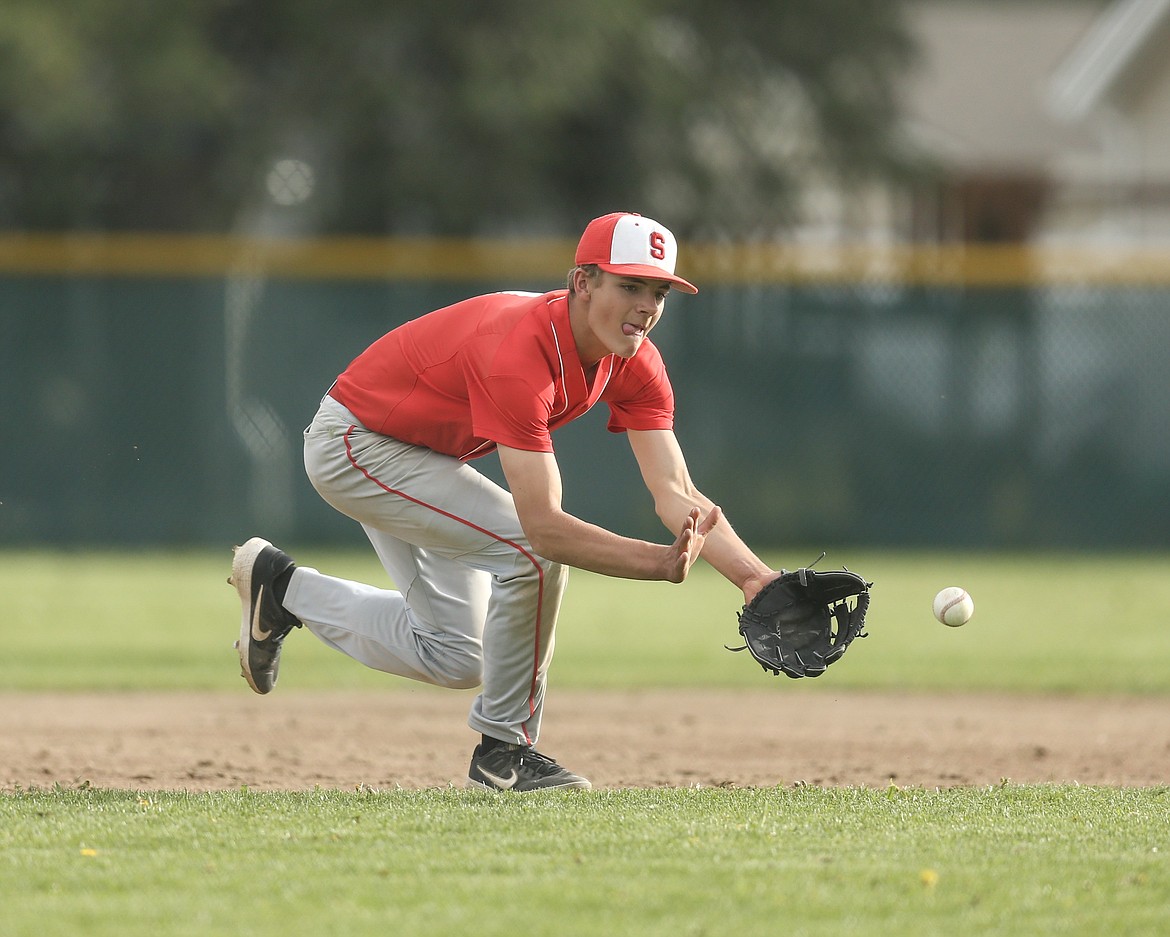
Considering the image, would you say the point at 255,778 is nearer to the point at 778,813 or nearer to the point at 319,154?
the point at 778,813

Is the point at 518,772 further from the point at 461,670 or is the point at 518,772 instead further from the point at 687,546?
the point at 687,546

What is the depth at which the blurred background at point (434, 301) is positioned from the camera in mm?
13664

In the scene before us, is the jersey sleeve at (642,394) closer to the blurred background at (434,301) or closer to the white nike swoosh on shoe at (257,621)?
the white nike swoosh on shoe at (257,621)

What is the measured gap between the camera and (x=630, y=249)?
15.3ft

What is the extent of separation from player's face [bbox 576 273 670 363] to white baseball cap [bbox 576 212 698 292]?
0.15 ft

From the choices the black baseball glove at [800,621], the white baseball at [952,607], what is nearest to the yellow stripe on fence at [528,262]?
the white baseball at [952,607]

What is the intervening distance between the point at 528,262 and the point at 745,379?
6.99 ft

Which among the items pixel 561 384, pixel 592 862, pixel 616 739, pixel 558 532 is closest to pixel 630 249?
pixel 561 384

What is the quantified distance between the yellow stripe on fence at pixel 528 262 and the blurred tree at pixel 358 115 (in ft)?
5.47

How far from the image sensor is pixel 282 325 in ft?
45.4

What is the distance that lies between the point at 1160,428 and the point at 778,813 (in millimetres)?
10745

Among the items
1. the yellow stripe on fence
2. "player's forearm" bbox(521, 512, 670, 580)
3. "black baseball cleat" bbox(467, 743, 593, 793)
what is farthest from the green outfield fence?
"player's forearm" bbox(521, 512, 670, 580)

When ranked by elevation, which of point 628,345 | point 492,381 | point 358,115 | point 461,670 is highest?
point 358,115

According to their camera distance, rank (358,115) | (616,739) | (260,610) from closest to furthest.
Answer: (260,610) < (616,739) < (358,115)
